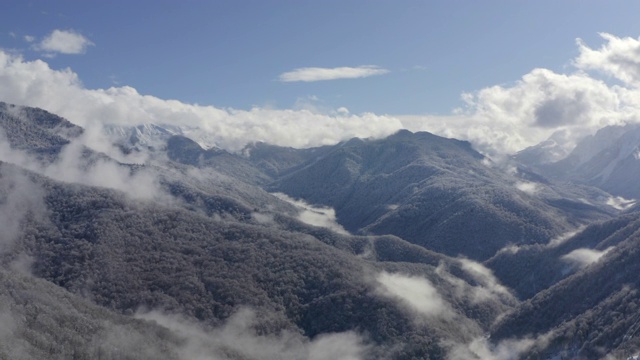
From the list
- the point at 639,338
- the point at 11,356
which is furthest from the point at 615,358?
the point at 11,356

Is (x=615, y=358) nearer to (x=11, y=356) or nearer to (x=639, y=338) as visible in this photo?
(x=639, y=338)
